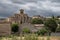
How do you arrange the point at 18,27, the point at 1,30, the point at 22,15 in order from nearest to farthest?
1. the point at 1,30
2. the point at 18,27
3. the point at 22,15

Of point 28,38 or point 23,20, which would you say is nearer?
point 28,38

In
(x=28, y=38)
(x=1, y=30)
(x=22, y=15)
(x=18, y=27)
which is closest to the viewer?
(x=28, y=38)

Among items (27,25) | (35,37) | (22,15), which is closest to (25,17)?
(22,15)

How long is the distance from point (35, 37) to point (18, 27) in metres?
49.2

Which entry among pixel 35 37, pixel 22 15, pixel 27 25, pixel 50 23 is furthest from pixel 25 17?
pixel 35 37

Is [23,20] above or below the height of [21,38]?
below

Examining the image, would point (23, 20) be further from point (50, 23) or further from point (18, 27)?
point (50, 23)

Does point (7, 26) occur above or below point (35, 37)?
below

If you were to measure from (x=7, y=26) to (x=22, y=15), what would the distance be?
28217 millimetres

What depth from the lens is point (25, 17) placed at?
270ft

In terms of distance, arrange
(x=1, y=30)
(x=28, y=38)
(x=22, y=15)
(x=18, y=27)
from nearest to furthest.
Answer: (x=28, y=38) → (x=1, y=30) → (x=18, y=27) → (x=22, y=15)

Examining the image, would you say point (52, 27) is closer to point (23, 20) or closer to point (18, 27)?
point (18, 27)

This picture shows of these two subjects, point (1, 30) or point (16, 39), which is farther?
point (1, 30)

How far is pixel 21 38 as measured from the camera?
14.6 m
